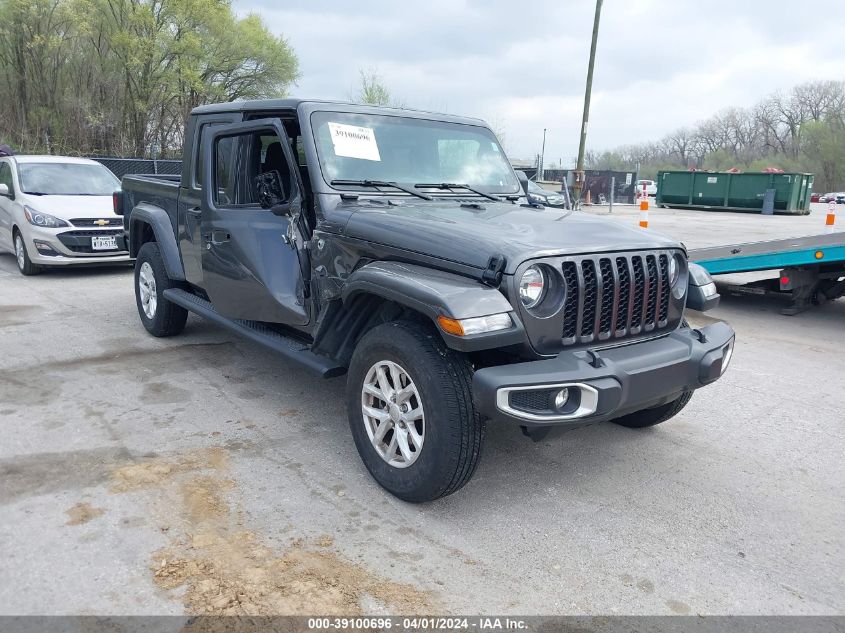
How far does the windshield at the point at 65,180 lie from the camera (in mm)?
9938

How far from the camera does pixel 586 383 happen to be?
296cm

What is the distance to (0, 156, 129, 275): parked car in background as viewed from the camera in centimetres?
933

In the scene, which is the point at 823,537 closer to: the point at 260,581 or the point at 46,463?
the point at 260,581

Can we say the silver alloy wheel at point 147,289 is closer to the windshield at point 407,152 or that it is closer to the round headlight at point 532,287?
the windshield at point 407,152

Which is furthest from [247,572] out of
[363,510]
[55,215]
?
[55,215]

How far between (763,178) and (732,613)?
92.6 feet

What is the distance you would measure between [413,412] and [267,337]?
1.61m

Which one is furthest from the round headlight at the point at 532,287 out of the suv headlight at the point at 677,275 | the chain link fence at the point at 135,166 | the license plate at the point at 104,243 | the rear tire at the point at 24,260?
the chain link fence at the point at 135,166

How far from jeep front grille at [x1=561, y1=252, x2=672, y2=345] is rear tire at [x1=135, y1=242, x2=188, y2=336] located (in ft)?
12.9

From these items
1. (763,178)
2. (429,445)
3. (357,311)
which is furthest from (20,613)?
(763,178)

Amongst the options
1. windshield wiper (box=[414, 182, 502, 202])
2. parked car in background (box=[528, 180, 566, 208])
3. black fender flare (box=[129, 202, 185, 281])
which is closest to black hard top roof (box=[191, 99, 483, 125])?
windshield wiper (box=[414, 182, 502, 202])

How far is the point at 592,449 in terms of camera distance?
420 centimetres

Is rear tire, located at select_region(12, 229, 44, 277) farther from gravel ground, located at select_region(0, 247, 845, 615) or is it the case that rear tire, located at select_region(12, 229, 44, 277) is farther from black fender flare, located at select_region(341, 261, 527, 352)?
black fender flare, located at select_region(341, 261, 527, 352)

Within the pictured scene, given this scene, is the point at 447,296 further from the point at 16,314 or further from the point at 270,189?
the point at 16,314
